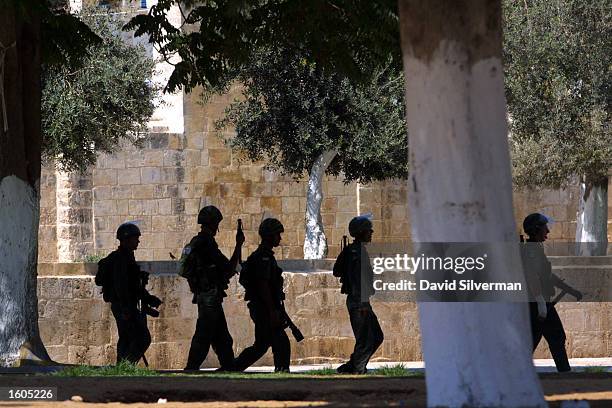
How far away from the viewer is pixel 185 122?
1100 inches

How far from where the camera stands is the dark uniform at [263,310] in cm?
1402

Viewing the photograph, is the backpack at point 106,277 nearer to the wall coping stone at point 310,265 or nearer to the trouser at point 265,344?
the trouser at point 265,344

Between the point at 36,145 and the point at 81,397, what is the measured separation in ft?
15.1

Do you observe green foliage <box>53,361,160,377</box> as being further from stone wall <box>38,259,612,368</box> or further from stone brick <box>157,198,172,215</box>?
stone brick <box>157,198,172,215</box>

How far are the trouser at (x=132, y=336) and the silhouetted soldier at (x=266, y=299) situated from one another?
1.06 m

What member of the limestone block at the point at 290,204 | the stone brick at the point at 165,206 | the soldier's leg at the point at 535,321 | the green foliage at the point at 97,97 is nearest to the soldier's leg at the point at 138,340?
the soldier's leg at the point at 535,321

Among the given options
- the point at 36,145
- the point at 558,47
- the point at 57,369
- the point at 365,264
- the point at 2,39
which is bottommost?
the point at 57,369

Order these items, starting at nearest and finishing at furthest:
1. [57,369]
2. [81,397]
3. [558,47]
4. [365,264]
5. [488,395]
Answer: [488,395], [81,397], [57,369], [365,264], [558,47]

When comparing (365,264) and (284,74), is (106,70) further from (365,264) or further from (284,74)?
(365,264)

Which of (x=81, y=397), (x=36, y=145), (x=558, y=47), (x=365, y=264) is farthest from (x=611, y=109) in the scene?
(x=81, y=397)

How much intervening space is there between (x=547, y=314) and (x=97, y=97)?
11062 mm

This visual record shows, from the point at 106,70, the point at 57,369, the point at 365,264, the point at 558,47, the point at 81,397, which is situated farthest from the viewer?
the point at 558,47

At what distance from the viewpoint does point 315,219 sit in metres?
25.8

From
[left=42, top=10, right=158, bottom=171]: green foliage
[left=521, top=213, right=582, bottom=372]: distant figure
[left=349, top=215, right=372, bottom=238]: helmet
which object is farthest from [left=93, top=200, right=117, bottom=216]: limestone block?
[left=521, top=213, right=582, bottom=372]: distant figure
